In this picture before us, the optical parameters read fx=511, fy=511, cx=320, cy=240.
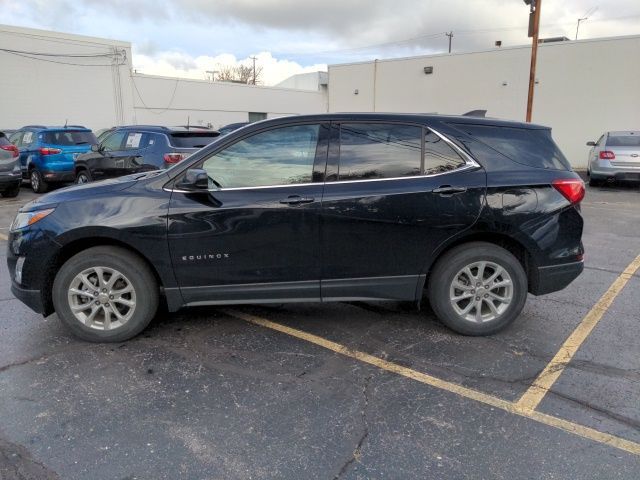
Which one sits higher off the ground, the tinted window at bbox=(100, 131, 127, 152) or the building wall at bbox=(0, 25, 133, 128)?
the building wall at bbox=(0, 25, 133, 128)

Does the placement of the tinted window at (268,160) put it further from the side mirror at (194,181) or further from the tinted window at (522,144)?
the tinted window at (522,144)

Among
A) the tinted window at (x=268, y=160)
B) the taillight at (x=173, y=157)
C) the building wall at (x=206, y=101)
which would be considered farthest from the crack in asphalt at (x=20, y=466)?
the building wall at (x=206, y=101)

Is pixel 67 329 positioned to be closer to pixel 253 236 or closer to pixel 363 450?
pixel 253 236

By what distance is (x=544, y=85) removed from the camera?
20266 millimetres

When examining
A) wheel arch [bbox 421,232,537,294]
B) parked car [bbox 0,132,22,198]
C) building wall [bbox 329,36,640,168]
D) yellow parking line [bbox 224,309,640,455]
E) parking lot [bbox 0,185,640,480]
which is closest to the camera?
parking lot [bbox 0,185,640,480]

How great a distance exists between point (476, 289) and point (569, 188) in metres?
1.07

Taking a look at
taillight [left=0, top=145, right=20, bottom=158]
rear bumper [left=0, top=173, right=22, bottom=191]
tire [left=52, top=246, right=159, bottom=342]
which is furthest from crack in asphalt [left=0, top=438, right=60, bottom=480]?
taillight [left=0, top=145, right=20, bottom=158]

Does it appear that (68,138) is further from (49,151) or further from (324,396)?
(324,396)

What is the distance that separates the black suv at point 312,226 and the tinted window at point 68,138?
1078 centimetres

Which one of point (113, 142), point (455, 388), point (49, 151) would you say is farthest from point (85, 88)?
point (455, 388)

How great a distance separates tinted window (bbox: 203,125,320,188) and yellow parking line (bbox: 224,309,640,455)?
126 cm

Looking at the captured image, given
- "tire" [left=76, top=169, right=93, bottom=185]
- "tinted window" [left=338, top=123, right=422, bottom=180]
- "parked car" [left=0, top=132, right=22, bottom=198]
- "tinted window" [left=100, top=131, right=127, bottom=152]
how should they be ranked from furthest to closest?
"parked car" [left=0, top=132, right=22, bottom=198] < "tire" [left=76, top=169, right=93, bottom=185] < "tinted window" [left=100, top=131, right=127, bottom=152] < "tinted window" [left=338, top=123, right=422, bottom=180]

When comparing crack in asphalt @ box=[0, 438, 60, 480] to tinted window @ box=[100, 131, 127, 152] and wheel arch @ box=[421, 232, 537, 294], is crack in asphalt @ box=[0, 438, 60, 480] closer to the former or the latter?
wheel arch @ box=[421, 232, 537, 294]

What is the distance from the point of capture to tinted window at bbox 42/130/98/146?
13414mm
